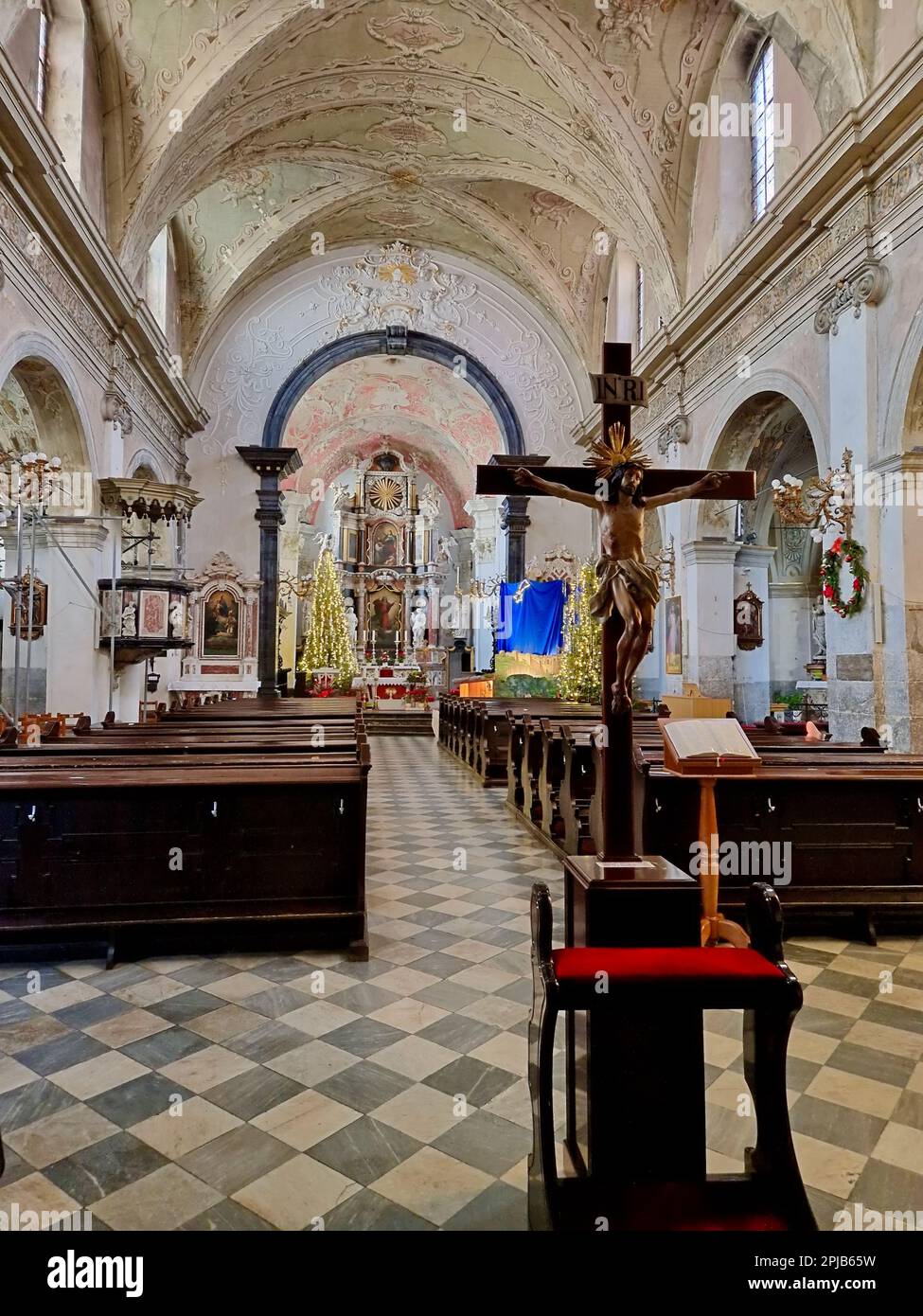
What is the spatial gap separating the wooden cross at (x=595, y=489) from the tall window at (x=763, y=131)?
343 inches

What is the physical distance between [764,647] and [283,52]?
1024cm

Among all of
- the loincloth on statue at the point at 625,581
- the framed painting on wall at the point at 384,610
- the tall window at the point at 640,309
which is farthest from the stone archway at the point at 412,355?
the loincloth on statue at the point at 625,581

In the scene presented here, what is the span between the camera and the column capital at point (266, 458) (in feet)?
54.4

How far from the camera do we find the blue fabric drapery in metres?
16.7

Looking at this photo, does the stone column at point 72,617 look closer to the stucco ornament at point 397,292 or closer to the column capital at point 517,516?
the column capital at point 517,516

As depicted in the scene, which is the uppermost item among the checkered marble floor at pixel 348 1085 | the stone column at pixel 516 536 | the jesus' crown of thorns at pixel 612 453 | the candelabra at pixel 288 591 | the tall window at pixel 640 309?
the tall window at pixel 640 309

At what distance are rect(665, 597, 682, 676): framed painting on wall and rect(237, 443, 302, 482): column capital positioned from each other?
8.92 m

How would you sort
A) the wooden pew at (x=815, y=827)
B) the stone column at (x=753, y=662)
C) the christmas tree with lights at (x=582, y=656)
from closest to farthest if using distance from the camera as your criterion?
1. the wooden pew at (x=815, y=827)
2. the stone column at (x=753, y=662)
3. the christmas tree with lights at (x=582, y=656)

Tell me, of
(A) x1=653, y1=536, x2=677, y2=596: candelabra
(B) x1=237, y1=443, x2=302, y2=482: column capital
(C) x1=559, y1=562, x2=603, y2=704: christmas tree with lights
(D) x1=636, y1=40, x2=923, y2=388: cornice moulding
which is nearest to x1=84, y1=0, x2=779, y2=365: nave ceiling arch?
(D) x1=636, y1=40, x2=923, y2=388: cornice moulding

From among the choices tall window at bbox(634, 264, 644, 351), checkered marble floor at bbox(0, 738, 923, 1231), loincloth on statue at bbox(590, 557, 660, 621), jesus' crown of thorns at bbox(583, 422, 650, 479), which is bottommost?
checkered marble floor at bbox(0, 738, 923, 1231)

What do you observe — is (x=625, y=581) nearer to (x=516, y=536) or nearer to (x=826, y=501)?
(x=826, y=501)
